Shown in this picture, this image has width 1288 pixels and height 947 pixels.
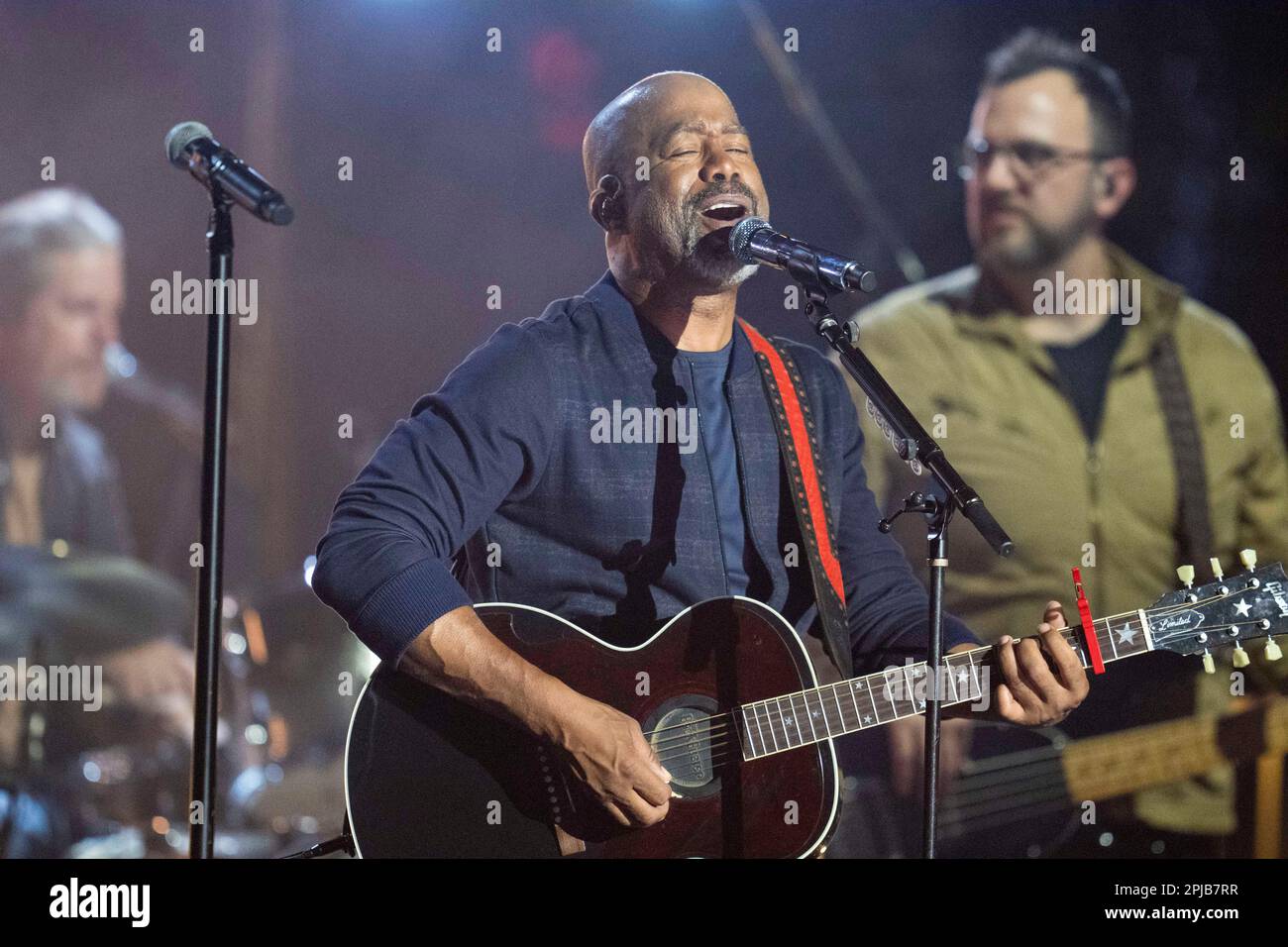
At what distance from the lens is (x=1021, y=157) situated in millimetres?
4723

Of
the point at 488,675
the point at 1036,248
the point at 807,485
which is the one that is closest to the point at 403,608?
the point at 488,675

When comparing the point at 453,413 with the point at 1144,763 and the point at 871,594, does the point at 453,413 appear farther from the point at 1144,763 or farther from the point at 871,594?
the point at 1144,763

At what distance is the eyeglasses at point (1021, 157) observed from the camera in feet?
15.5

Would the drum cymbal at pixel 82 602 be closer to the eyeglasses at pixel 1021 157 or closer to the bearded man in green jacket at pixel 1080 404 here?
the bearded man in green jacket at pixel 1080 404

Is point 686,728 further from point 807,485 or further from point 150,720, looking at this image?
point 150,720

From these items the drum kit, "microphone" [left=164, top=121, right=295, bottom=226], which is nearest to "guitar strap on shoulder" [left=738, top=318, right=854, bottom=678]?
"microphone" [left=164, top=121, right=295, bottom=226]

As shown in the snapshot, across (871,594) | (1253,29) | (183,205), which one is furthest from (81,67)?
(1253,29)

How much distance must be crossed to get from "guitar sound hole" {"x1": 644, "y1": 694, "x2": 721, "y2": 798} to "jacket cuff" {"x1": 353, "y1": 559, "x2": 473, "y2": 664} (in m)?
0.50

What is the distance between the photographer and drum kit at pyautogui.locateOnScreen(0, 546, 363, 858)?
4434 mm

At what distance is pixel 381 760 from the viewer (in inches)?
99.7

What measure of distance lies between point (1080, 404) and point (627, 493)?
2.46m

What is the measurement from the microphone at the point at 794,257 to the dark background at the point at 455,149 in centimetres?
197

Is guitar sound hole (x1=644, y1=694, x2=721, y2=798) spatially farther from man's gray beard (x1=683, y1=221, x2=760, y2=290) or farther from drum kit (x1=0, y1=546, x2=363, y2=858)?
drum kit (x1=0, y1=546, x2=363, y2=858)

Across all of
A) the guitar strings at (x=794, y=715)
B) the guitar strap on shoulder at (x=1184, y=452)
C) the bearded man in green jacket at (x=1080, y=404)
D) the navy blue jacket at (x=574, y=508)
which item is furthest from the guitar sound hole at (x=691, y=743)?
the guitar strap on shoulder at (x=1184, y=452)
